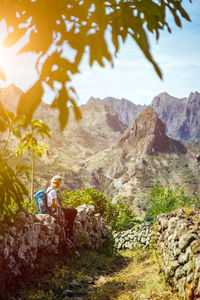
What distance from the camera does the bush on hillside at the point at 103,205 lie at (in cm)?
1192

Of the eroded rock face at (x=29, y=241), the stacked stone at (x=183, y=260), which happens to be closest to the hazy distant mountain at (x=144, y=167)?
the eroded rock face at (x=29, y=241)

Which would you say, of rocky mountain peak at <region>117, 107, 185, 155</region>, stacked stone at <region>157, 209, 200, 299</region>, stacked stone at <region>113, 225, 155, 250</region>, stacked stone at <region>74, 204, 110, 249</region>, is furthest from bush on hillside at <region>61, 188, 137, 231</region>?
rocky mountain peak at <region>117, 107, 185, 155</region>

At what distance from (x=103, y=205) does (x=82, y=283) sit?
7.70 metres

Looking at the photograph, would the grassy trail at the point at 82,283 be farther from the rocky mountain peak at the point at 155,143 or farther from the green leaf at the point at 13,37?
the rocky mountain peak at the point at 155,143

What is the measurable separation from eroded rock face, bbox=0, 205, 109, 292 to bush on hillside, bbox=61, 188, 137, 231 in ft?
10.4

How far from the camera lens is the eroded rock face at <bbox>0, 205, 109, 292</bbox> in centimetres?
505

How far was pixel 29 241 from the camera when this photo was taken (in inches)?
231

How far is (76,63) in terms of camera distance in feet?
5.88

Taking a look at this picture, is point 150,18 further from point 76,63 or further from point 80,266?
point 80,266

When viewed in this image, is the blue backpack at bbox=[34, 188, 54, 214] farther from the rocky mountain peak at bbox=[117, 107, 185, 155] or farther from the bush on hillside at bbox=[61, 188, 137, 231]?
the rocky mountain peak at bbox=[117, 107, 185, 155]

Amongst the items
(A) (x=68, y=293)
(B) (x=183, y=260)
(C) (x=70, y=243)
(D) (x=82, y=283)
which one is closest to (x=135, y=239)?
(C) (x=70, y=243)

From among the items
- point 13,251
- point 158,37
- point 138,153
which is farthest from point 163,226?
point 138,153

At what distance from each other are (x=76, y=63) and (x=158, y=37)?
109 centimetres

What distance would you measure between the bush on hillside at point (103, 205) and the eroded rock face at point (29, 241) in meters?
3.17
